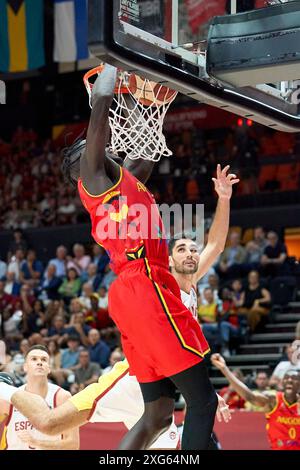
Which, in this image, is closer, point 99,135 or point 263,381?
point 99,135

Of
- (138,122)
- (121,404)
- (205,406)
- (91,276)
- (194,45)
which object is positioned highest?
(194,45)

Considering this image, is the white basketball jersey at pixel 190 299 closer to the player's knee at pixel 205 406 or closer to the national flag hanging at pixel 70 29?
the player's knee at pixel 205 406

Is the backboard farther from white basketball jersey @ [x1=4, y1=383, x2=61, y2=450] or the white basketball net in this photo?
white basketball jersey @ [x1=4, y1=383, x2=61, y2=450]

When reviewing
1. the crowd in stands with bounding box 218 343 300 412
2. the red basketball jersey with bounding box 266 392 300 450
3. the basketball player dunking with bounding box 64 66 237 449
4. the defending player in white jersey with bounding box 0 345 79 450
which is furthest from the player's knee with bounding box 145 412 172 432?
the crowd in stands with bounding box 218 343 300 412

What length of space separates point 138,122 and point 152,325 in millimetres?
1371

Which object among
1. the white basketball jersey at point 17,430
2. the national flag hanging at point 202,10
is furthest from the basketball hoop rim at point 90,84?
the white basketball jersey at point 17,430

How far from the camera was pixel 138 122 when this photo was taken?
5.68 metres

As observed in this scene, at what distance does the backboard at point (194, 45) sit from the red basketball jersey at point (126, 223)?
631 millimetres

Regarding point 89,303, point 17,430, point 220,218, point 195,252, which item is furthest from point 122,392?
point 89,303

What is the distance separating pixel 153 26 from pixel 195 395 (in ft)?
6.44

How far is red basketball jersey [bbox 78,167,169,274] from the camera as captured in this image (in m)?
5.11

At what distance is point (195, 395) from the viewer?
4.80 metres

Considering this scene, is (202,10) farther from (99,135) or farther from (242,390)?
(242,390)

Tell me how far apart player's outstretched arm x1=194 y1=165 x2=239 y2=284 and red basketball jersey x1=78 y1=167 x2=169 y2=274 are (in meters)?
0.93
